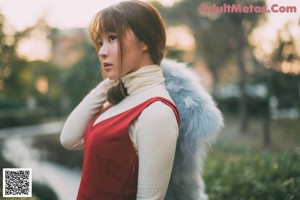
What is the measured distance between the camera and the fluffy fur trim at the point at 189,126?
3.50 feet

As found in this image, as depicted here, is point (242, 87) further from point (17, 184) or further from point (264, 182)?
point (17, 184)

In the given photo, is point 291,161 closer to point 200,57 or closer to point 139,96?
point 139,96

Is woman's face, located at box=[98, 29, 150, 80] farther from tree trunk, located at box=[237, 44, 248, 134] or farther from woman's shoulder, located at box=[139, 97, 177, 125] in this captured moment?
tree trunk, located at box=[237, 44, 248, 134]

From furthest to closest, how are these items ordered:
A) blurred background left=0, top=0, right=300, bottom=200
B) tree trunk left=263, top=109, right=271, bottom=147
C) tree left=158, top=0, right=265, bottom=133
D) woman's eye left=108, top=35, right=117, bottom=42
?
tree left=158, top=0, right=265, bottom=133, tree trunk left=263, top=109, right=271, bottom=147, blurred background left=0, top=0, right=300, bottom=200, woman's eye left=108, top=35, right=117, bottom=42

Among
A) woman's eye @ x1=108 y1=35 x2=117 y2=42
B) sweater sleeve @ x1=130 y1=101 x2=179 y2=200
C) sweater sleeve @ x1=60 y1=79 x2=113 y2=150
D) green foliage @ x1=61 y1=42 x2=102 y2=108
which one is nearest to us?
sweater sleeve @ x1=130 y1=101 x2=179 y2=200

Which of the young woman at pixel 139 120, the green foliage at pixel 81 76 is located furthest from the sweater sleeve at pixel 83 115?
the green foliage at pixel 81 76

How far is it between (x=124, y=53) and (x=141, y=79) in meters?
0.10

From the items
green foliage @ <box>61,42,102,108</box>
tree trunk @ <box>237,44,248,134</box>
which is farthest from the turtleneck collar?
tree trunk @ <box>237,44,248,134</box>

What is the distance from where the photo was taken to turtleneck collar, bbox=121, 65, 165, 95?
1061mm

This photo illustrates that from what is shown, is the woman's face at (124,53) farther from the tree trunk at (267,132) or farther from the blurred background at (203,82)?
the tree trunk at (267,132)

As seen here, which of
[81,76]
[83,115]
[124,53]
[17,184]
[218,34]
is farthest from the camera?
[218,34]

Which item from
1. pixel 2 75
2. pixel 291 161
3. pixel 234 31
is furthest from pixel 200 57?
pixel 291 161

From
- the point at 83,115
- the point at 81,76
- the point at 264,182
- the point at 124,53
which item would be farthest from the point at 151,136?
the point at 81,76

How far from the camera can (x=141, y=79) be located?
1061mm
